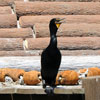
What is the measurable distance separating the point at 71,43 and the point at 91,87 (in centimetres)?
153


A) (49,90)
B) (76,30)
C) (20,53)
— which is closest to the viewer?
(49,90)

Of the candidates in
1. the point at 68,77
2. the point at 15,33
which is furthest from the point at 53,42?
the point at 15,33

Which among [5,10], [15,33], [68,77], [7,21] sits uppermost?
[5,10]

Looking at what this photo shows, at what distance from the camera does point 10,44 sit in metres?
7.00

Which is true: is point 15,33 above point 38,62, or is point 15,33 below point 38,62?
above

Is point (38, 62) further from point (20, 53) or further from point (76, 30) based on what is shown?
point (76, 30)

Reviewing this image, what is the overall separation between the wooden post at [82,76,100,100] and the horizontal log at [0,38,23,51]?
5.09ft

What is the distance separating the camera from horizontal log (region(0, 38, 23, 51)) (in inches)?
273

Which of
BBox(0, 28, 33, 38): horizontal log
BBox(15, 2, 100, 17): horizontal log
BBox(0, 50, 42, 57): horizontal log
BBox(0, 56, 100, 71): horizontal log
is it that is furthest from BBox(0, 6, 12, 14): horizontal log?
BBox(0, 56, 100, 71): horizontal log

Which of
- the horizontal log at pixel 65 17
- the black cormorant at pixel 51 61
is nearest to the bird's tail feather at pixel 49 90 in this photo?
the black cormorant at pixel 51 61

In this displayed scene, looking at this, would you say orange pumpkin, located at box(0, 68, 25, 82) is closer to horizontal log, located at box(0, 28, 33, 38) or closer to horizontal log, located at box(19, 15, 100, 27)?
horizontal log, located at box(0, 28, 33, 38)

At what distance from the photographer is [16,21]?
24.9ft

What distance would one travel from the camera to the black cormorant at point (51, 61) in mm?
5645

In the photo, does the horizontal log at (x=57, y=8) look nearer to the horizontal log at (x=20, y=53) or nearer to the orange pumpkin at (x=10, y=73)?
the horizontal log at (x=20, y=53)
